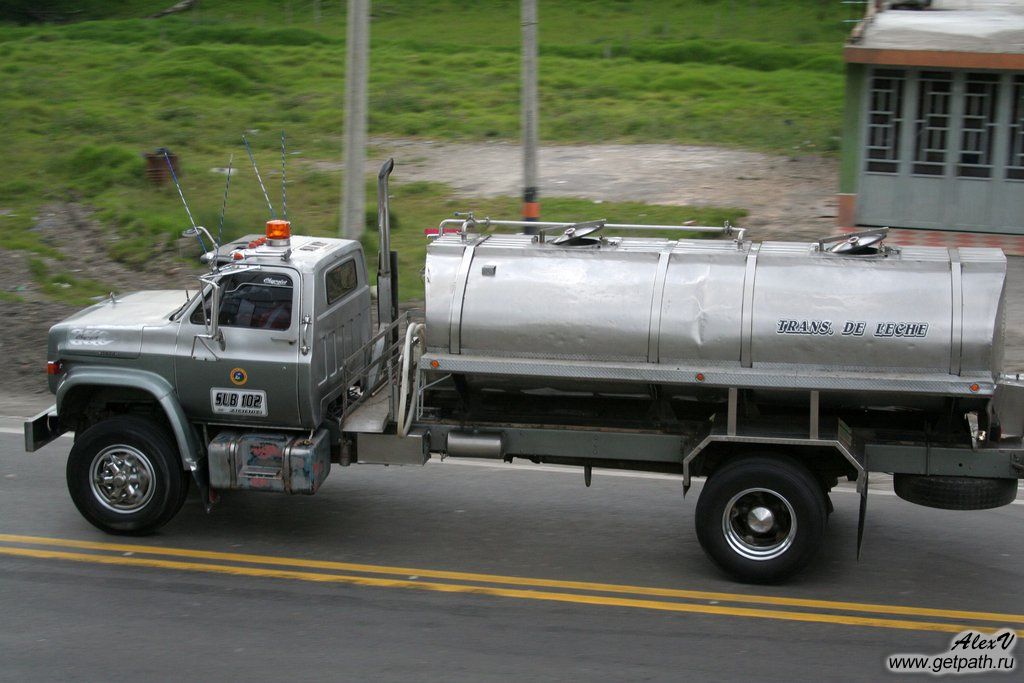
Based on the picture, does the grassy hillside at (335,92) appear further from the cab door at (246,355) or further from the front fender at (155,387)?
the cab door at (246,355)

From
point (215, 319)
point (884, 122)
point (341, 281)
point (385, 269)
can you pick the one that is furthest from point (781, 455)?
point (884, 122)

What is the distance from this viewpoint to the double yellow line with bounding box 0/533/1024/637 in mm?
7395

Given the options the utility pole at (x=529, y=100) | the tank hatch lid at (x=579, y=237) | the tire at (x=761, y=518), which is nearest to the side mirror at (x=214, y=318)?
the tank hatch lid at (x=579, y=237)

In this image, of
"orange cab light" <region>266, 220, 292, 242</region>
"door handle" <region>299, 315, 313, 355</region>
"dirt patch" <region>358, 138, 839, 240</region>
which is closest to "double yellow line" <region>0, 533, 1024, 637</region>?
"door handle" <region>299, 315, 313, 355</region>

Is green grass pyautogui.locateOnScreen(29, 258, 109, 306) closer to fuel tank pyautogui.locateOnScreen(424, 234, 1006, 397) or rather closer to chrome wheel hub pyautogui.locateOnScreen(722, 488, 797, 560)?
fuel tank pyautogui.locateOnScreen(424, 234, 1006, 397)

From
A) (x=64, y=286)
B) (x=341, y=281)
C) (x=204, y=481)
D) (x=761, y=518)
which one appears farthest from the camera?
(x=64, y=286)

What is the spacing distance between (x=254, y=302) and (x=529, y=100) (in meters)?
5.89

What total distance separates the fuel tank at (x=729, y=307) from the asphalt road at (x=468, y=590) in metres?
1.57

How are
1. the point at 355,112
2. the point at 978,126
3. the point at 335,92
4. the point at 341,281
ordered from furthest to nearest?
the point at 335,92 → the point at 978,126 → the point at 355,112 → the point at 341,281

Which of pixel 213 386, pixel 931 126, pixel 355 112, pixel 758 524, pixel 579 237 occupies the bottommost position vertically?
pixel 758 524

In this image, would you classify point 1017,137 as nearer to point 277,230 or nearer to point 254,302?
point 277,230

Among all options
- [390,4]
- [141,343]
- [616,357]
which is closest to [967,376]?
[616,357]

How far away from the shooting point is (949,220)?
1673 centimetres

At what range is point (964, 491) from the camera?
7.57 m
